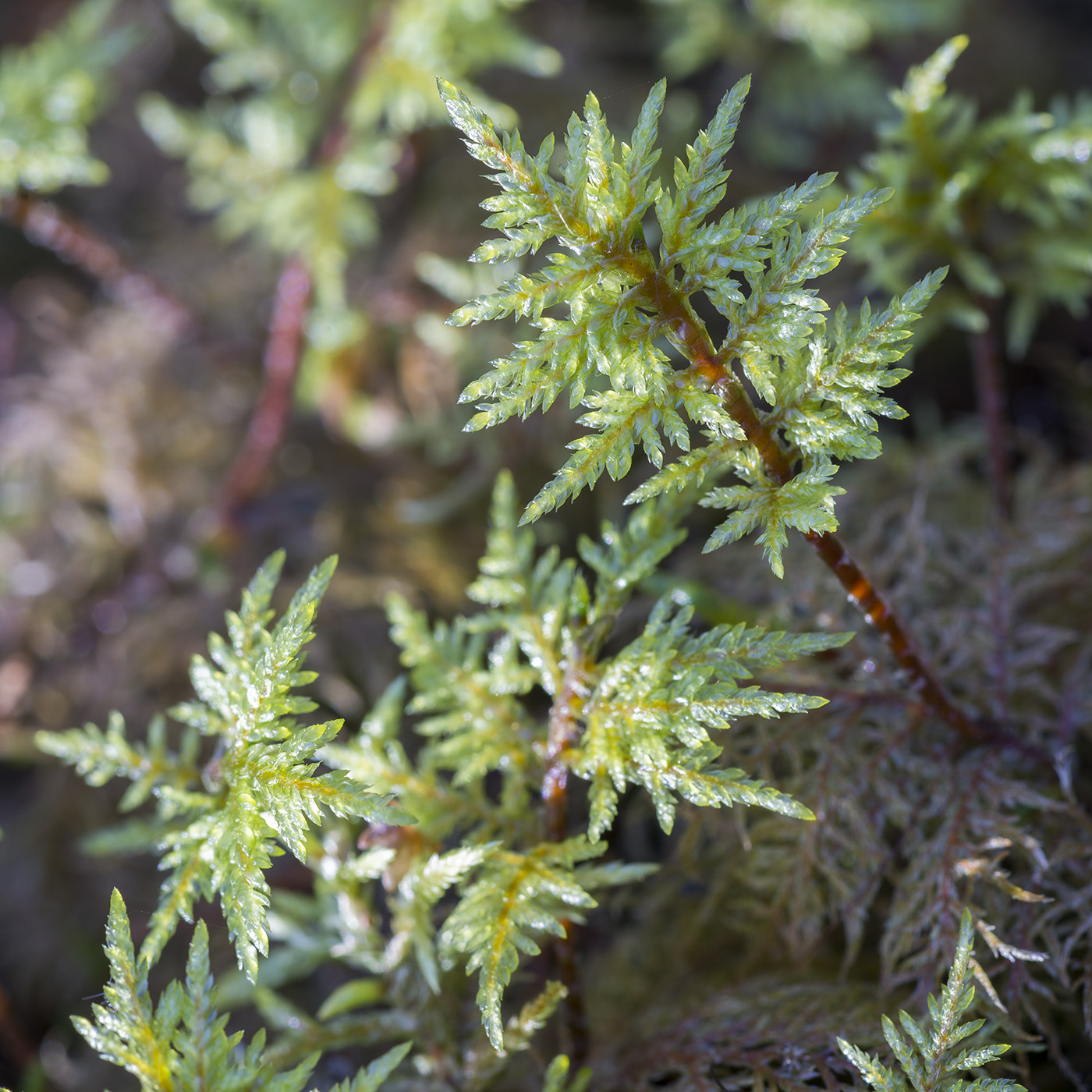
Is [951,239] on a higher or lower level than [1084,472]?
higher

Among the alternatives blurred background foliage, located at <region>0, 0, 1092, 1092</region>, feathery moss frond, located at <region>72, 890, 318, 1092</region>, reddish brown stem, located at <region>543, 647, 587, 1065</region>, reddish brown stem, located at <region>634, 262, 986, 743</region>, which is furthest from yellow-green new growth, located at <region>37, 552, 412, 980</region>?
blurred background foliage, located at <region>0, 0, 1092, 1092</region>

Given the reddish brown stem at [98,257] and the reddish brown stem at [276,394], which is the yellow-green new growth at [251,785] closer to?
the reddish brown stem at [276,394]

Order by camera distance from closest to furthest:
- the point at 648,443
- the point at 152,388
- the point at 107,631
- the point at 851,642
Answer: the point at 648,443, the point at 851,642, the point at 107,631, the point at 152,388

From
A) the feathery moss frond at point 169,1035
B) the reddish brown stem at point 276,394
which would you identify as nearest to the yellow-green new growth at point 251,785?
the feathery moss frond at point 169,1035

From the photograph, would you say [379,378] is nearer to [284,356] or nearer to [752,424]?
[284,356]

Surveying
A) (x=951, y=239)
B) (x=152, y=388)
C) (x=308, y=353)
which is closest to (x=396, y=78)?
(x=308, y=353)

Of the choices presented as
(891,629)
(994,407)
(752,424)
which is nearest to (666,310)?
(752,424)

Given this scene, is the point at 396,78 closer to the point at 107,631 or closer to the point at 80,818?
the point at 107,631
